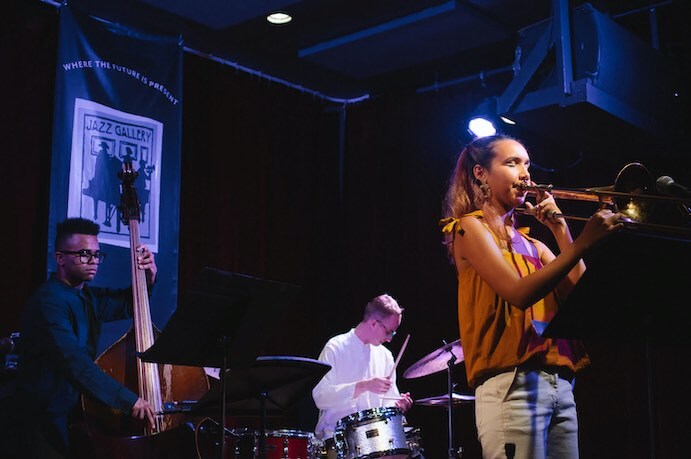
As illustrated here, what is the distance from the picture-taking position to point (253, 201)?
289 inches

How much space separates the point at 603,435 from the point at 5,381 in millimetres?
4073

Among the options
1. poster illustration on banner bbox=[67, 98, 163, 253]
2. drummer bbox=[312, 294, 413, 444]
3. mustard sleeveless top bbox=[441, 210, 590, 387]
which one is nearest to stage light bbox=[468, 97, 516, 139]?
drummer bbox=[312, 294, 413, 444]

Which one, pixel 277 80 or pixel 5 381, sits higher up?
pixel 277 80

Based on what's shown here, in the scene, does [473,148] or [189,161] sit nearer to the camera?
[473,148]

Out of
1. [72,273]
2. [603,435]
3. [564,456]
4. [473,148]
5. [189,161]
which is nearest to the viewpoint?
[564,456]

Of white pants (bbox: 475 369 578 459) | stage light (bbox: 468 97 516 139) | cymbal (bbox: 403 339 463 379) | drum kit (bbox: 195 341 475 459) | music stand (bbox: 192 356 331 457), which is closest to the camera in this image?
white pants (bbox: 475 369 578 459)

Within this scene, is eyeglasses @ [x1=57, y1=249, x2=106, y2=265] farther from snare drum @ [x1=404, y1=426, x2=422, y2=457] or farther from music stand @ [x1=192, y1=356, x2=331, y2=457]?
snare drum @ [x1=404, y1=426, x2=422, y2=457]

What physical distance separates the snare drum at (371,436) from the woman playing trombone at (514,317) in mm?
2538

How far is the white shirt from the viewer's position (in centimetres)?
583

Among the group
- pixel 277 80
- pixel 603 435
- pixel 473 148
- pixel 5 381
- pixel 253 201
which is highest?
pixel 277 80

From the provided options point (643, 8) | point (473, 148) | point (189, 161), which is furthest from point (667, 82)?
point (189, 161)

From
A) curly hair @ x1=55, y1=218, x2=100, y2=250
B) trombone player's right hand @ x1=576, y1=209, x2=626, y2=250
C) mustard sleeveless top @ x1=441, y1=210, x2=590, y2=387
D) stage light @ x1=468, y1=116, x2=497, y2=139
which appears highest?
stage light @ x1=468, y1=116, x2=497, y2=139

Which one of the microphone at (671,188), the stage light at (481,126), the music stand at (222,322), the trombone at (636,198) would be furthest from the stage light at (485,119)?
the microphone at (671,188)

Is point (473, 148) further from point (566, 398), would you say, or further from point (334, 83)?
point (334, 83)
